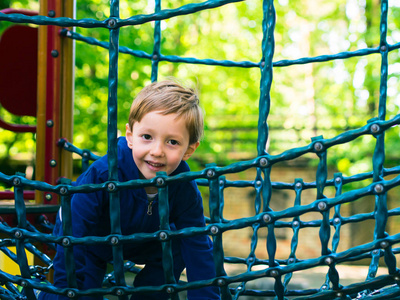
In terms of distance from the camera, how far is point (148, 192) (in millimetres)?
1424

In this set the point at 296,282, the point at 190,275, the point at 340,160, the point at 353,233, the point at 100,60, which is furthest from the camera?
the point at 353,233

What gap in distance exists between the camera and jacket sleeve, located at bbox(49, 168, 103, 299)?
1.21m

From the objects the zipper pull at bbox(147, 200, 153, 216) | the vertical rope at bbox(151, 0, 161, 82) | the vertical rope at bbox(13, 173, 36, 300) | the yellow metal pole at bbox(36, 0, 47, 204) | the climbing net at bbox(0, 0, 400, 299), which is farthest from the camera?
the vertical rope at bbox(151, 0, 161, 82)

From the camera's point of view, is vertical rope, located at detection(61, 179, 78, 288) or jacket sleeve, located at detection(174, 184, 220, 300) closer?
vertical rope, located at detection(61, 179, 78, 288)

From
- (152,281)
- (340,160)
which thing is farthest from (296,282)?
(340,160)

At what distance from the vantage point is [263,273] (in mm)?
1072

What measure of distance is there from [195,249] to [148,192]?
0.72 feet

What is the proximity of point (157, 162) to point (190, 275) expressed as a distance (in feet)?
1.27

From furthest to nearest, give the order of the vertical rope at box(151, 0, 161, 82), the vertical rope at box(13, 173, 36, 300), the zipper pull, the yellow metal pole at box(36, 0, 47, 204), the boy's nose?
the vertical rope at box(151, 0, 161, 82) → the yellow metal pole at box(36, 0, 47, 204) → the zipper pull → the boy's nose → the vertical rope at box(13, 173, 36, 300)

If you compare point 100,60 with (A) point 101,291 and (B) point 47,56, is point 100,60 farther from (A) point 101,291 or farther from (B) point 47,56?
(A) point 101,291

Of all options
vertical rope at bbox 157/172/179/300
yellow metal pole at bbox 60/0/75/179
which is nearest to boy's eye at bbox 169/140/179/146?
vertical rope at bbox 157/172/179/300

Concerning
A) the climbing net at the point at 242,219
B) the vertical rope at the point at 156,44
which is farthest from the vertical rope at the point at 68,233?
the vertical rope at the point at 156,44

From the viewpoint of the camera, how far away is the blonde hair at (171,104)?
1.26 meters

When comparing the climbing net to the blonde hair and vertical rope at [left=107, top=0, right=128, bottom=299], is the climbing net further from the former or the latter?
the blonde hair
